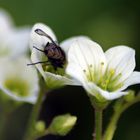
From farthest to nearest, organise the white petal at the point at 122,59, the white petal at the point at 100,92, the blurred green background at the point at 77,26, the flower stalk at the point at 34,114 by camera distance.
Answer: the blurred green background at the point at 77,26
the flower stalk at the point at 34,114
the white petal at the point at 122,59
the white petal at the point at 100,92

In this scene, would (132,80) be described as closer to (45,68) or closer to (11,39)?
(45,68)

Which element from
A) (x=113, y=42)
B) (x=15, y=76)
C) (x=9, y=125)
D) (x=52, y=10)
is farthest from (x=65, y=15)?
(x=15, y=76)

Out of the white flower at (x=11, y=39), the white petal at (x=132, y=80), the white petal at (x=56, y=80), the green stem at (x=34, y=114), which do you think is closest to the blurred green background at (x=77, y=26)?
the white flower at (x=11, y=39)

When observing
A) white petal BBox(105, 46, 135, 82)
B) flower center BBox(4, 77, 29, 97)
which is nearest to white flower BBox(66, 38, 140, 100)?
white petal BBox(105, 46, 135, 82)

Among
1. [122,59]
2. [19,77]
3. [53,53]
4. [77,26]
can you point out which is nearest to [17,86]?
[19,77]

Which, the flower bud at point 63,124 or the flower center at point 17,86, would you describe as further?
the flower center at point 17,86

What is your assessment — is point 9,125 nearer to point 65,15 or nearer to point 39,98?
point 65,15

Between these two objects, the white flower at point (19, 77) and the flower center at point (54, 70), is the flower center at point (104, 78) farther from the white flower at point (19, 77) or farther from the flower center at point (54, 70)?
the white flower at point (19, 77)

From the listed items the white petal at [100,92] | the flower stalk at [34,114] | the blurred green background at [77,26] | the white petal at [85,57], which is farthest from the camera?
the blurred green background at [77,26]
